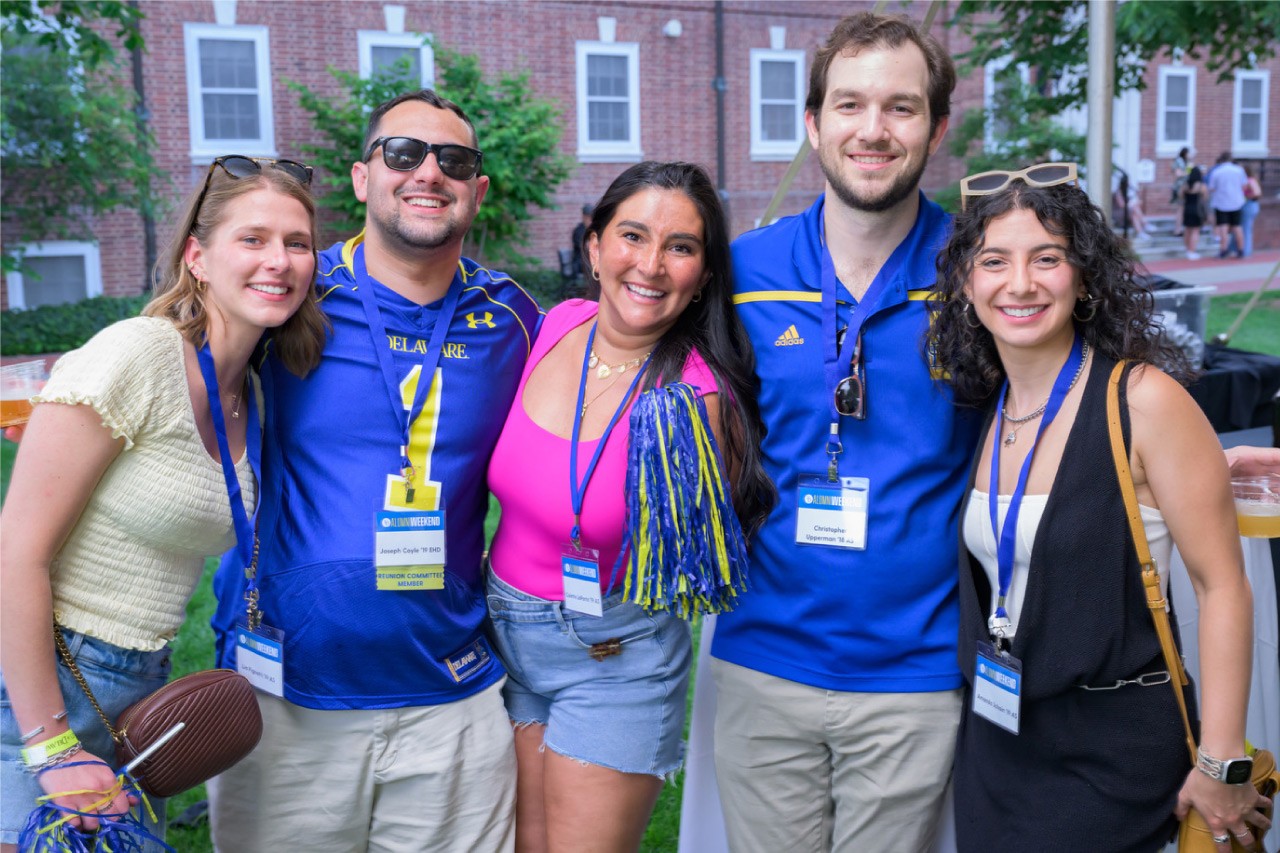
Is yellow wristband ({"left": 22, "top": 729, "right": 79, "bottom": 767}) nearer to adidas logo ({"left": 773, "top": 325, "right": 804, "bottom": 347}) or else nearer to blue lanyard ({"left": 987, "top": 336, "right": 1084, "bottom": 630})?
adidas logo ({"left": 773, "top": 325, "right": 804, "bottom": 347})

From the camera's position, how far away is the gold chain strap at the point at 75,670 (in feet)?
6.78

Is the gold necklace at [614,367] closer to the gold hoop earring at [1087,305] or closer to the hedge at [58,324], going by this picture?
the gold hoop earring at [1087,305]

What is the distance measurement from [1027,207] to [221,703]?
188 cm

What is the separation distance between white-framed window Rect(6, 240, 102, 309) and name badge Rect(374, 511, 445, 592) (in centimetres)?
1415

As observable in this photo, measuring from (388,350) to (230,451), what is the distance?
412mm

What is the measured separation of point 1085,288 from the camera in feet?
7.26

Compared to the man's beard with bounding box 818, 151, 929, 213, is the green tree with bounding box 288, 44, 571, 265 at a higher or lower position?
higher

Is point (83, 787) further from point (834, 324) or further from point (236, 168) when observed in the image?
point (834, 324)

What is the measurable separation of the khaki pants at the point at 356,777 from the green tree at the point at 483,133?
12565 millimetres

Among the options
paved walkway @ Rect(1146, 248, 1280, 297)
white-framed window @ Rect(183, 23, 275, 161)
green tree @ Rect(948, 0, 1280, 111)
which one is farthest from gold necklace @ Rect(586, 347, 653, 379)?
white-framed window @ Rect(183, 23, 275, 161)

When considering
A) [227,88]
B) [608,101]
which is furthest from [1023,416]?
[608,101]

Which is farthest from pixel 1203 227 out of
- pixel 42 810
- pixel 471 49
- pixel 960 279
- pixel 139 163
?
pixel 42 810

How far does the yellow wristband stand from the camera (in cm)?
199

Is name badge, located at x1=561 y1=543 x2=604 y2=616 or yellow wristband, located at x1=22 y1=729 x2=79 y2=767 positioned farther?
name badge, located at x1=561 y1=543 x2=604 y2=616
